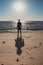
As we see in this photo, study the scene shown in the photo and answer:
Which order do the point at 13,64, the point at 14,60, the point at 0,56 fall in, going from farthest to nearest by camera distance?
the point at 0,56 → the point at 14,60 → the point at 13,64

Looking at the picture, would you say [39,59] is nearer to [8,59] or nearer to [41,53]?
[41,53]

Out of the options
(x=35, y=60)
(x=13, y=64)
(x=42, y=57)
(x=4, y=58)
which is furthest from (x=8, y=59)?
(x=42, y=57)

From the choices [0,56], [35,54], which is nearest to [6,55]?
[0,56]

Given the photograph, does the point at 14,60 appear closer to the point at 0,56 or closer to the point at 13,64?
the point at 13,64

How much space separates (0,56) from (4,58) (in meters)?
0.56

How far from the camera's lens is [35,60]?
888 cm

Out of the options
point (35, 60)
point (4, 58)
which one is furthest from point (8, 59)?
point (35, 60)

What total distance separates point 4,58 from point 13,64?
1249 mm

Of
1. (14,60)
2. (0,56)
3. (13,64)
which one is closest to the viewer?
(13,64)

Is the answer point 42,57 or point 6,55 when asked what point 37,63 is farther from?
point 6,55

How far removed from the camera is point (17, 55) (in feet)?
31.9

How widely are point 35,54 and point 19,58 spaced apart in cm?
153

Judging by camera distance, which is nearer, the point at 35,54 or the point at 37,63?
the point at 37,63

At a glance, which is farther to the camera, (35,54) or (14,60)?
(35,54)
